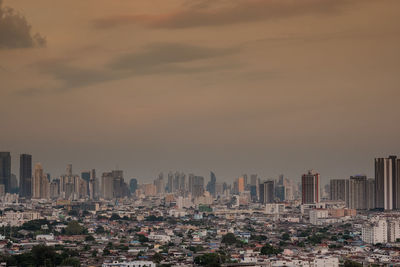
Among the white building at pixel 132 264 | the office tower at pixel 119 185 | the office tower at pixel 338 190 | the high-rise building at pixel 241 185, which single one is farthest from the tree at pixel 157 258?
the high-rise building at pixel 241 185

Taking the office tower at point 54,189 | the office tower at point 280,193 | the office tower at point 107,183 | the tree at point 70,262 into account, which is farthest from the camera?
the office tower at point 107,183

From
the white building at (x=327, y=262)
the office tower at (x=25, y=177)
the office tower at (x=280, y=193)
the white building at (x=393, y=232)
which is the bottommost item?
the white building at (x=327, y=262)

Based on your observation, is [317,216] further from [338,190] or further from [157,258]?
[157,258]

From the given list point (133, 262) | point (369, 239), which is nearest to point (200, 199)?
point (369, 239)

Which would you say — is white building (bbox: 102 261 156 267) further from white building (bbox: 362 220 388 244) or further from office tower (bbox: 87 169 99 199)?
office tower (bbox: 87 169 99 199)

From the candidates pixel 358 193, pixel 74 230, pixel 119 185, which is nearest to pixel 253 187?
pixel 119 185

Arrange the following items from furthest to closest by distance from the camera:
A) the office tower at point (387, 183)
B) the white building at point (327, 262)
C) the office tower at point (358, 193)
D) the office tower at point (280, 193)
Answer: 1. the office tower at point (280, 193)
2. the office tower at point (358, 193)
3. the office tower at point (387, 183)
4. the white building at point (327, 262)

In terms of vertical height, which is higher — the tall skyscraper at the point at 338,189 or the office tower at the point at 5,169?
the office tower at the point at 5,169

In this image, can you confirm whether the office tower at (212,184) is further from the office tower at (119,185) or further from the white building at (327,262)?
the white building at (327,262)
